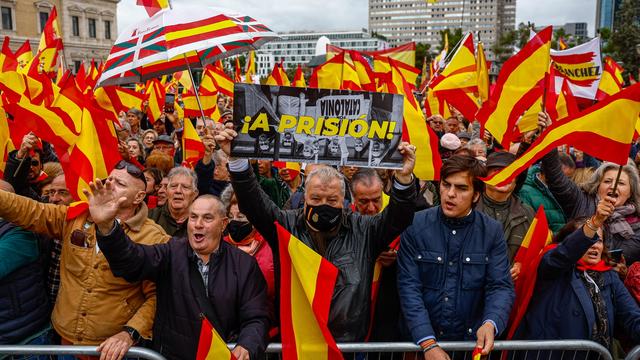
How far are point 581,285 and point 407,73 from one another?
784cm

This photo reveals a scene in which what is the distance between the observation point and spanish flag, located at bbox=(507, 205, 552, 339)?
325 centimetres

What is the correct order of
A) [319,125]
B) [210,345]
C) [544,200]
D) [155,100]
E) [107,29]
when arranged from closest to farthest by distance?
[210,345] < [319,125] < [544,200] < [155,100] < [107,29]

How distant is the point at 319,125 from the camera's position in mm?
→ 3354

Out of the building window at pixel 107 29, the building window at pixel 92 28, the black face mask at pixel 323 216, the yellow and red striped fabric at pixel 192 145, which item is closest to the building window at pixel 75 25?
the building window at pixel 92 28

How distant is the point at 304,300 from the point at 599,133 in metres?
2.10

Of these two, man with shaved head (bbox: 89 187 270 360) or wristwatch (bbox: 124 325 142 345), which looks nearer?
man with shaved head (bbox: 89 187 270 360)

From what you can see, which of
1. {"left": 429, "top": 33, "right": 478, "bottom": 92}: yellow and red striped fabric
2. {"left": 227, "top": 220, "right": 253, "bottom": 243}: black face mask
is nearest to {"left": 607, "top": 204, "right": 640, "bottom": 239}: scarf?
{"left": 227, "top": 220, "right": 253, "bottom": 243}: black face mask

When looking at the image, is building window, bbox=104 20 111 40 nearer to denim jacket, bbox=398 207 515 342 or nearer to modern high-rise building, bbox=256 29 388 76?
denim jacket, bbox=398 207 515 342

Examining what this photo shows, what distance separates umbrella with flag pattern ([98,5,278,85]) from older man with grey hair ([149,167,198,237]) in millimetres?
1058

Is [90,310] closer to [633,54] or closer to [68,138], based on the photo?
[68,138]

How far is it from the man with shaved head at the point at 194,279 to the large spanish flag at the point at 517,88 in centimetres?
318

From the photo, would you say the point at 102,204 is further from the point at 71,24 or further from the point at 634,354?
the point at 71,24

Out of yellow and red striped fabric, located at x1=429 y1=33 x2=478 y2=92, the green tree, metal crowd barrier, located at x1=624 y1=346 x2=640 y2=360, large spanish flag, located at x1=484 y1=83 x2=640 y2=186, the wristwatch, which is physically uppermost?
the green tree

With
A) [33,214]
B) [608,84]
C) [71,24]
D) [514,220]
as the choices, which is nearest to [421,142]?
[514,220]
